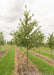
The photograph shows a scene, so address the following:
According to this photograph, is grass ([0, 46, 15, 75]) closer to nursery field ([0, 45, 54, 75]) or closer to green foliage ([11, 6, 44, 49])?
nursery field ([0, 45, 54, 75])

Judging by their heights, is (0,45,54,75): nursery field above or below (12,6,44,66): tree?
below

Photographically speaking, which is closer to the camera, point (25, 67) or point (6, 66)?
point (25, 67)

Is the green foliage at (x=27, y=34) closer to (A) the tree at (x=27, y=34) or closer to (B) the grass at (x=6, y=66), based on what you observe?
(A) the tree at (x=27, y=34)

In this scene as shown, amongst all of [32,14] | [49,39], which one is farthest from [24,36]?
[49,39]

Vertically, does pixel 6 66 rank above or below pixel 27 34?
below

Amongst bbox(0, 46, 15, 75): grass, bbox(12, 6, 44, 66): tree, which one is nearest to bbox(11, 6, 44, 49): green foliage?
bbox(12, 6, 44, 66): tree

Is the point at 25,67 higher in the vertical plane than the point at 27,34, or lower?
lower

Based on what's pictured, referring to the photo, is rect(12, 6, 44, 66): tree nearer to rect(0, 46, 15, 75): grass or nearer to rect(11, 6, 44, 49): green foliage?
rect(11, 6, 44, 49): green foliage

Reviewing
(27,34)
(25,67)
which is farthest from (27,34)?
(25,67)

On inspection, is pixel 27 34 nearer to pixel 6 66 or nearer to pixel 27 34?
pixel 27 34

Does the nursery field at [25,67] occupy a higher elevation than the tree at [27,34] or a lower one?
lower

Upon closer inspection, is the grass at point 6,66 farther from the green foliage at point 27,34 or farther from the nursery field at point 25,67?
the green foliage at point 27,34

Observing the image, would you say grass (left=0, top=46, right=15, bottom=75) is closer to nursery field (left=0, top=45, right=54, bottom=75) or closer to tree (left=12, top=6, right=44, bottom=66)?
nursery field (left=0, top=45, right=54, bottom=75)

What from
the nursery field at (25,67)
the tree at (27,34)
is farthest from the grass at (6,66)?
the tree at (27,34)
